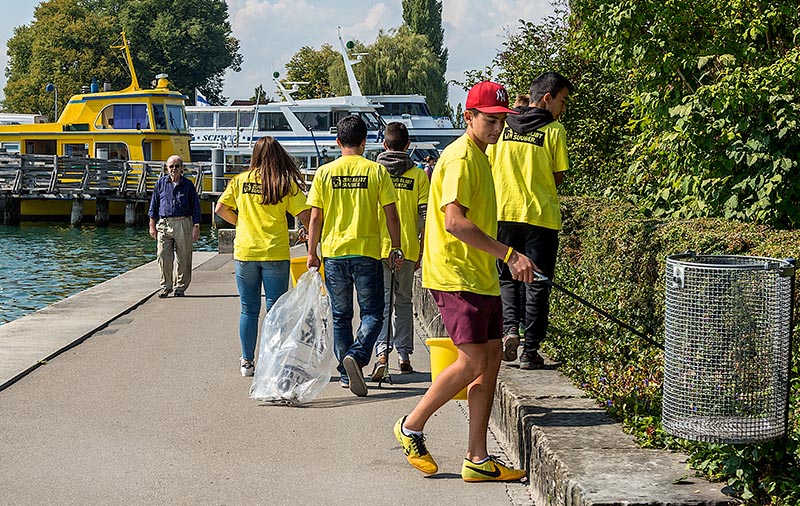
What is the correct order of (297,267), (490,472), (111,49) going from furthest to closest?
(111,49)
(297,267)
(490,472)

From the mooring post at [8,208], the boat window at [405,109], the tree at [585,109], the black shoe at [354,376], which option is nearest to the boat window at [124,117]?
the mooring post at [8,208]

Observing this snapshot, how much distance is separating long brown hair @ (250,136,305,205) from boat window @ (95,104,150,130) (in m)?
35.7

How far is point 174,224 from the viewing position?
14.1m

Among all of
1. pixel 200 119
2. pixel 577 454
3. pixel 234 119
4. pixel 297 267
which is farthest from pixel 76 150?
pixel 577 454

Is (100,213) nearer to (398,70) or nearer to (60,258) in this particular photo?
(60,258)

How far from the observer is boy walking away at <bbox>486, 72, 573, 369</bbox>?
7.02 metres

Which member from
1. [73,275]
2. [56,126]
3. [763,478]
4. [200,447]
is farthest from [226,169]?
[763,478]

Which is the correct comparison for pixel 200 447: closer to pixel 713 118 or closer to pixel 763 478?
pixel 763 478

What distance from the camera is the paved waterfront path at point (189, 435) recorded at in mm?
5480

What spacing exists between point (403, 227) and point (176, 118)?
36.4 metres

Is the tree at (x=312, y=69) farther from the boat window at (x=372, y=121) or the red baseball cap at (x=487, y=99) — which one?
the red baseball cap at (x=487, y=99)

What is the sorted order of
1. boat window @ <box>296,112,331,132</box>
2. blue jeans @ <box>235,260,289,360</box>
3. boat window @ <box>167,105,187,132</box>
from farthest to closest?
boat window @ <box>296,112,331,132</box>, boat window @ <box>167,105,187,132</box>, blue jeans @ <box>235,260,289,360</box>

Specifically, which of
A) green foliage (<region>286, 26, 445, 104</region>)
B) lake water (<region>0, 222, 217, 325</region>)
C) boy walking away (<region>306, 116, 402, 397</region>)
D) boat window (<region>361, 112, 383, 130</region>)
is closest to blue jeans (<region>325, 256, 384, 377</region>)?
boy walking away (<region>306, 116, 402, 397</region>)

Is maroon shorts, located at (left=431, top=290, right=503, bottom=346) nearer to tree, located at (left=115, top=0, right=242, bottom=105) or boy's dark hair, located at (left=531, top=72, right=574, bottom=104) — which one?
boy's dark hair, located at (left=531, top=72, right=574, bottom=104)
